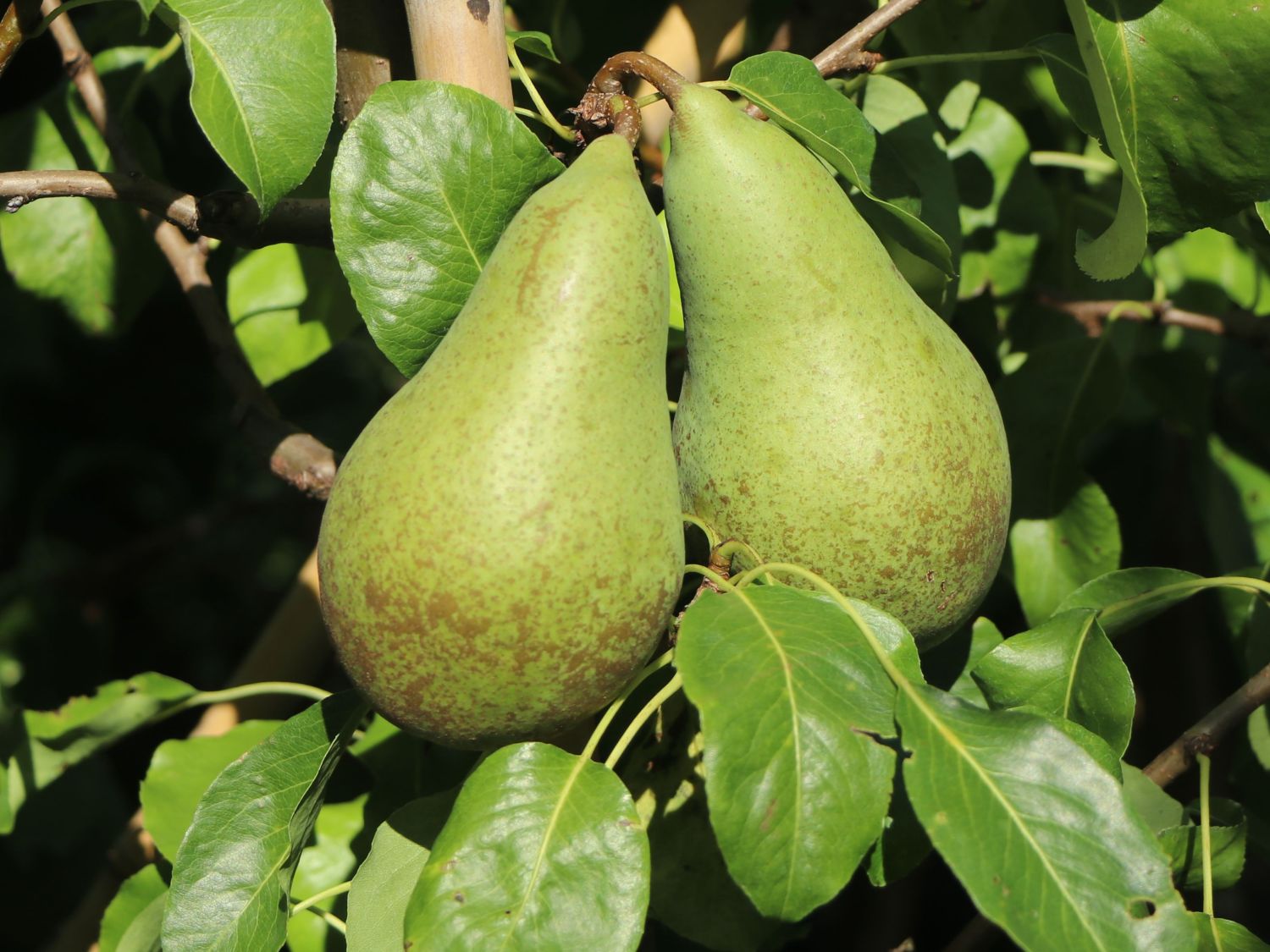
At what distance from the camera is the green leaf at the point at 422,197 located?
2.97 feet

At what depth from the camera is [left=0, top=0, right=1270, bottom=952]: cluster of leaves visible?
76 cm

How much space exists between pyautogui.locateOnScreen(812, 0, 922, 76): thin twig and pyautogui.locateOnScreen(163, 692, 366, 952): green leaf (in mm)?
712

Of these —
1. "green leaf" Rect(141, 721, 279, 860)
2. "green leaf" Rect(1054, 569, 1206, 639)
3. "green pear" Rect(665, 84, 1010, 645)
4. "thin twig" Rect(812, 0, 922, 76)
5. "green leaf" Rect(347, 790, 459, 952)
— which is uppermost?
"thin twig" Rect(812, 0, 922, 76)

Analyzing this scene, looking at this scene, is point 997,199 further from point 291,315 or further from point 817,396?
point 291,315

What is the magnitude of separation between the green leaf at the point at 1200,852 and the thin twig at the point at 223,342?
0.83 meters

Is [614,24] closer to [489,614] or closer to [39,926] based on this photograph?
[489,614]

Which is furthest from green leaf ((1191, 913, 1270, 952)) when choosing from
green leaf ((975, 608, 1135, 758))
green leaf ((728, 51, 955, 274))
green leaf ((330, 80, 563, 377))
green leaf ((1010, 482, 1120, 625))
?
green leaf ((330, 80, 563, 377))

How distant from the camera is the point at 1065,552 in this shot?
1338 mm

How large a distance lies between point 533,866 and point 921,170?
0.81m

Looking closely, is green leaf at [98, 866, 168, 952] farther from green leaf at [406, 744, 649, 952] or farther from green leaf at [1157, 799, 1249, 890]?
green leaf at [1157, 799, 1249, 890]

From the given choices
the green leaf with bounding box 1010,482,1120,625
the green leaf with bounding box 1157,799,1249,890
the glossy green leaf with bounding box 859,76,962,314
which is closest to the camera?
the green leaf with bounding box 1157,799,1249,890

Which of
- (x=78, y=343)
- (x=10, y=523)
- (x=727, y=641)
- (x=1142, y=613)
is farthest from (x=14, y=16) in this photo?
(x=10, y=523)

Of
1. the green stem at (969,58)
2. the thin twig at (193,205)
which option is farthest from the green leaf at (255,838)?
the green stem at (969,58)

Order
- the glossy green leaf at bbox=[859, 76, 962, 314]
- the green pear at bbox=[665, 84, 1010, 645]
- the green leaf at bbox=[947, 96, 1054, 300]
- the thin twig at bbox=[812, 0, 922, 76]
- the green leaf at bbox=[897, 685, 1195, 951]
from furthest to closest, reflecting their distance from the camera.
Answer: the green leaf at bbox=[947, 96, 1054, 300], the glossy green leaf at bbox=[859, 76, 962, 314], the thin twig at bbox=[812, 0, 922, 76], the green pear at bbox=[665, 84, 1010, 645], the green leaf at bbox=[897, 685, 1195, 951]
